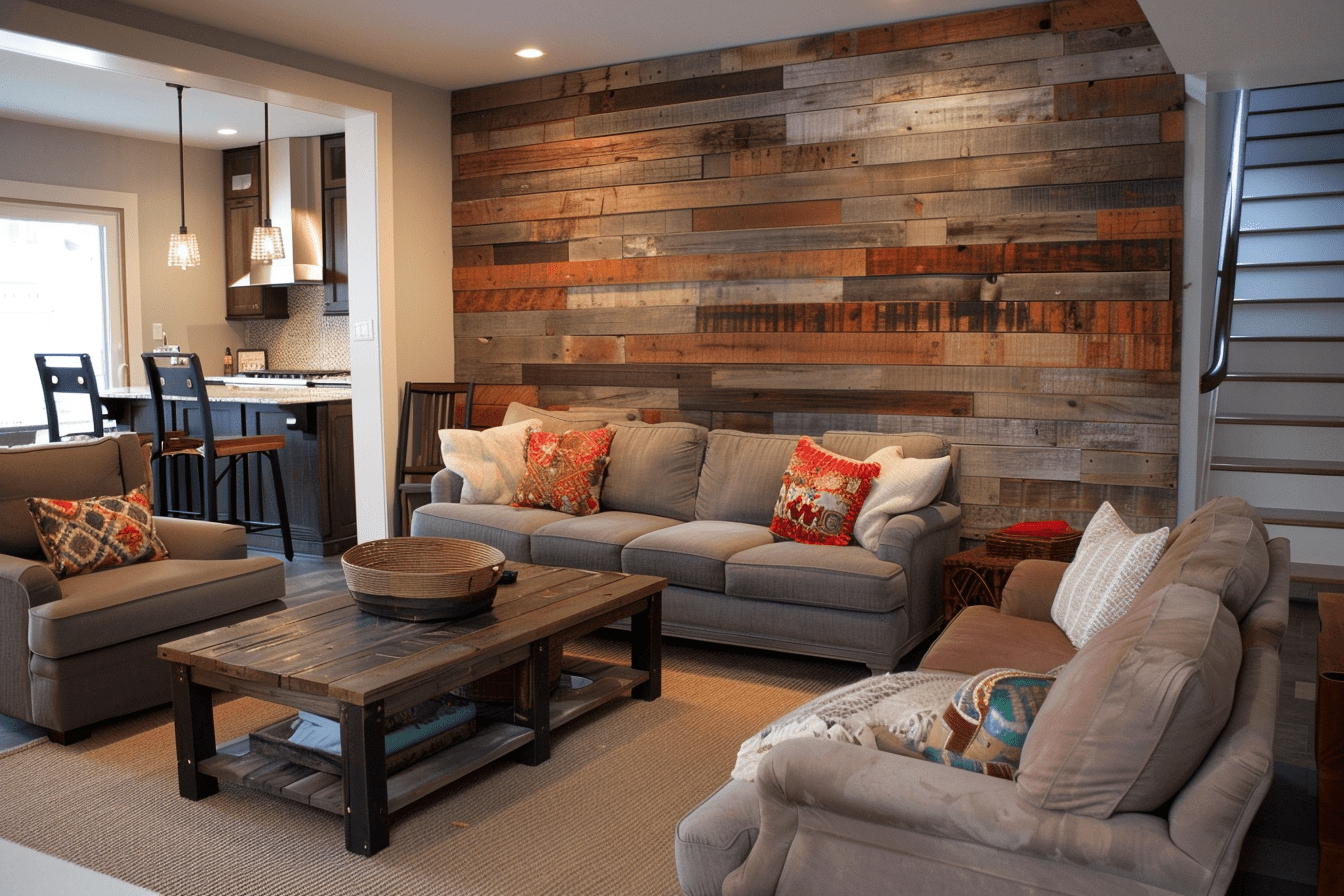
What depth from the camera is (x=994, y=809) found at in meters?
1.59

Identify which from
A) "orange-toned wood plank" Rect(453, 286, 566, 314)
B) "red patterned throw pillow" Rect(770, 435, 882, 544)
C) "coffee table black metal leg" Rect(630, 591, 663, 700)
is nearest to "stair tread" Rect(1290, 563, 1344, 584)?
"red patterned throw pillow" Rect(770, 435, 882, 544)

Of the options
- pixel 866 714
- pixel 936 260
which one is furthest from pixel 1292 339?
pixel 866 714

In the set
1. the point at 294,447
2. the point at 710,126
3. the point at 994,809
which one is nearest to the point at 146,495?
the point at 294,447

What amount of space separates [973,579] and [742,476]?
1.12m

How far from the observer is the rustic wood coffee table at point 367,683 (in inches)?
99.1

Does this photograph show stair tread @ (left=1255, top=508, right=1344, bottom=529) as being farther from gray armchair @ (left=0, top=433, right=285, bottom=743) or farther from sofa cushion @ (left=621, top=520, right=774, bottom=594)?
gray armchair @ (left=0, top=433, right=285, bottom=743)

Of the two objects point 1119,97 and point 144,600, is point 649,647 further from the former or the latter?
point 1119,97

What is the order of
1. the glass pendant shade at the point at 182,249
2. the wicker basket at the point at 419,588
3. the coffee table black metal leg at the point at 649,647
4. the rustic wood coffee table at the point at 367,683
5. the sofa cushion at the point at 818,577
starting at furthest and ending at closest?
the glass pendant shade at the point at 182,249 < the sofa cushion at the point at 818,577 < the coffee table black metal leg at the point at 649,647 < the wicker basket at the point at 419,588 < the rustic wood coffee table at the point at 367,683

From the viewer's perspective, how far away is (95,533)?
3.60 m

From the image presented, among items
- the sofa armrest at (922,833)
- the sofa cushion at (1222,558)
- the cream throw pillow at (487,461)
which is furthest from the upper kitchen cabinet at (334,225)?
the sofa armrest at (922,833)

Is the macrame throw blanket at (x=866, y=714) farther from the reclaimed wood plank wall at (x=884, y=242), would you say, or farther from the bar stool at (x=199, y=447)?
the bar stool at (x=199, y=447)

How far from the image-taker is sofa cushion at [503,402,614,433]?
516 centimetres

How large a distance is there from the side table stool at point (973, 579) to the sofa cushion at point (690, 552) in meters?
0.71

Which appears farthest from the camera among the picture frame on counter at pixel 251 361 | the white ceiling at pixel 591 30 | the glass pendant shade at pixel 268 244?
the picture frame on counter at pixel 251 361
